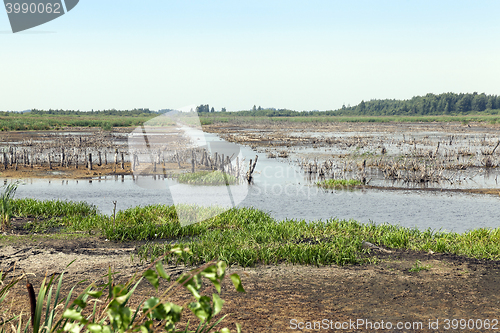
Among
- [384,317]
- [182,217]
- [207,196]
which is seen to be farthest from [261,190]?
[384,317]

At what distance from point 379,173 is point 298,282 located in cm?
2157

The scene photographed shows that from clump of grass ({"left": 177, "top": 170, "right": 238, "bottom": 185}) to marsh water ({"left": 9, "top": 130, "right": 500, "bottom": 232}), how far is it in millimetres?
707

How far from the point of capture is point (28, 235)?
10789mm

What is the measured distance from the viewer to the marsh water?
50.2ft

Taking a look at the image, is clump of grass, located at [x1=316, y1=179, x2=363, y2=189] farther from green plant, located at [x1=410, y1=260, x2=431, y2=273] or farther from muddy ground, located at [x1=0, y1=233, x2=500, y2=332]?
green plant, located at [x1=410, y1=260, x2=431, y2=273]

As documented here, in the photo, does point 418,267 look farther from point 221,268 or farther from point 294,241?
point 221,268

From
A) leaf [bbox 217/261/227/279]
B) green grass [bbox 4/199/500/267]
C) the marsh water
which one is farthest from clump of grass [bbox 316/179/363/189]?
leaf [bbox 217/261/227/279]

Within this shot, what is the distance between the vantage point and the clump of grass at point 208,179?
22.2m

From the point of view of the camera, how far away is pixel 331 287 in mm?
7188

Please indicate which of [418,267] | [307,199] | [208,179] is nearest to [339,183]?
[307,199]

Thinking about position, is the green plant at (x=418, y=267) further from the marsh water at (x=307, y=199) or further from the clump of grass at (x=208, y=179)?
the clump of grass at (x=208, y=179)

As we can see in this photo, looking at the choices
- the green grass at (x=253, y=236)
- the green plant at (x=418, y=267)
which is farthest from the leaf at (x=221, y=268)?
the green plant at (x=418, y=267)

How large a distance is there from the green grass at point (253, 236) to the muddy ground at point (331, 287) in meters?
0.40

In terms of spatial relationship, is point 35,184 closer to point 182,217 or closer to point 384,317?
point 182,217
